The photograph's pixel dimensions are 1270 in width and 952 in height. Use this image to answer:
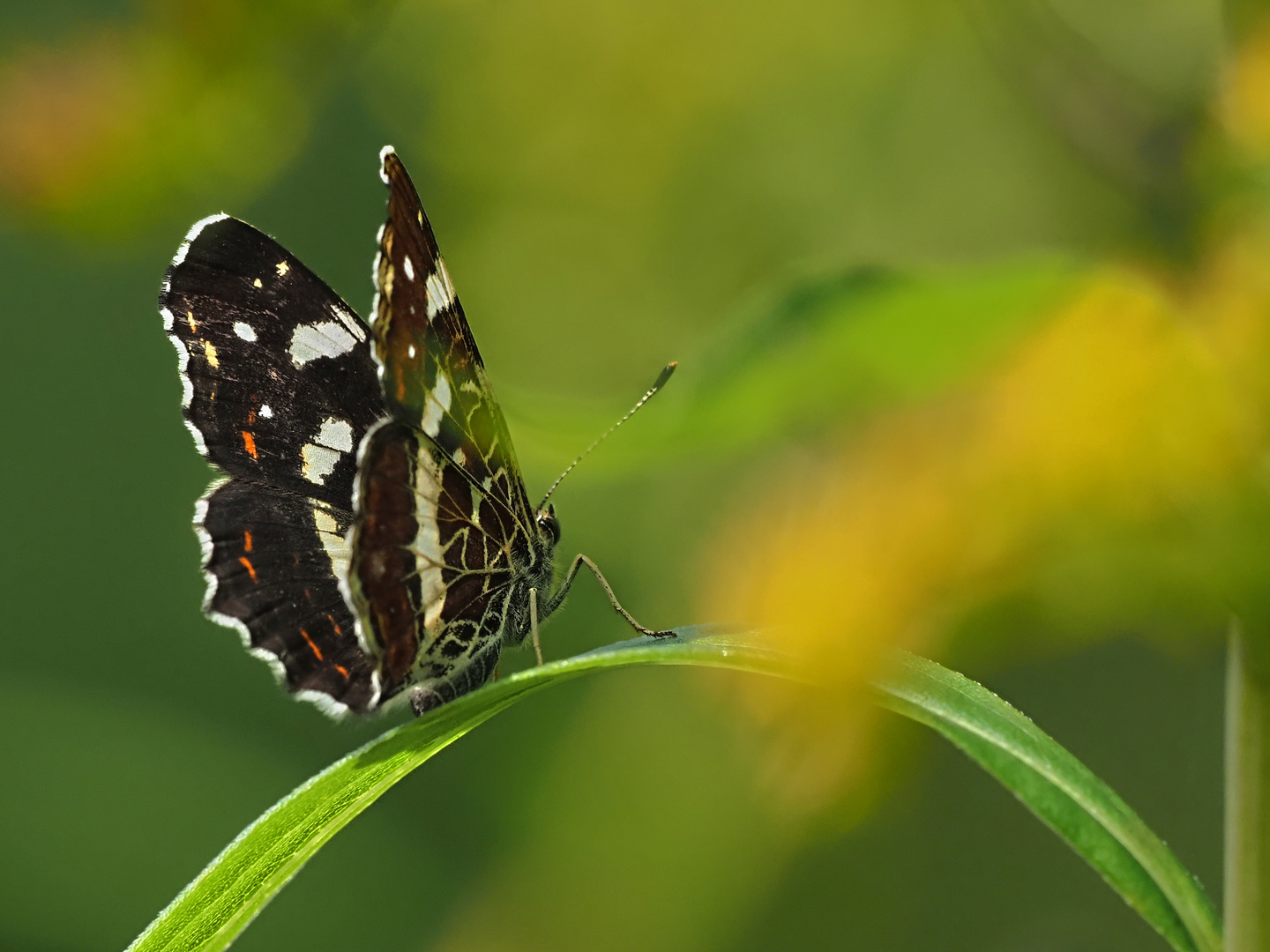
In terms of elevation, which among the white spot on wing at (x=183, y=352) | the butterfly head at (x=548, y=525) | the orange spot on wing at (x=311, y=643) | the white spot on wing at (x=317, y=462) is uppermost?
the white spot on wing at (x=183, y=352)

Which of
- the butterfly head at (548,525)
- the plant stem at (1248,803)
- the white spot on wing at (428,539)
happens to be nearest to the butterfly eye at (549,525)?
the butterfly head at (548,525)

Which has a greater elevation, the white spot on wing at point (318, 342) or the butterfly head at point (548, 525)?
the white spot on wing at point (318, 342)

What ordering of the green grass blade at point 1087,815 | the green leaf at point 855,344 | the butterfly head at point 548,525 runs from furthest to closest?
the butterfly head at point 548,525
the green grass blade at point 1087,815
the green leaf at point 855,344

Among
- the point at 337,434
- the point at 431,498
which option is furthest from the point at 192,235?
the point at 431,498

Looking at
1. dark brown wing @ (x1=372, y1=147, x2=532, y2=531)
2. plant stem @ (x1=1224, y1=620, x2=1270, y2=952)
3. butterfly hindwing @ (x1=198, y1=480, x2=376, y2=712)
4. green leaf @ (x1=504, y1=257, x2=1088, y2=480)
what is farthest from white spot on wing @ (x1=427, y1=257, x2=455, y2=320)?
plant stem @ (x1=1224, y1=620, x2=1270, y2=952)

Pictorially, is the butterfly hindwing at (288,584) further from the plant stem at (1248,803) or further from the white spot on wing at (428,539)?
the plant stem at (1248,803)

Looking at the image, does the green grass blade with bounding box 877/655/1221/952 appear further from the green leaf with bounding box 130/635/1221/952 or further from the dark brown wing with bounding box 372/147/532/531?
the dark brown wing with bounding box 372/147/532/531

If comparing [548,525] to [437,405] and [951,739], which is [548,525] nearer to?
[437,405]
